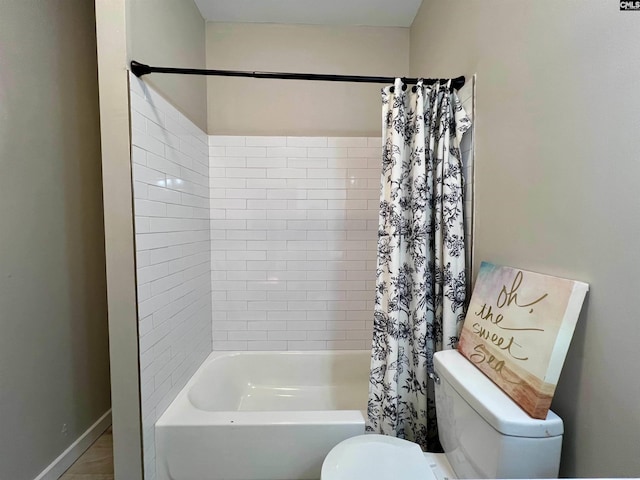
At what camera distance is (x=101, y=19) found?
43.1 inches

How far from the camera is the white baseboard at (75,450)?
1.44m

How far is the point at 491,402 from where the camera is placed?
0.79 m

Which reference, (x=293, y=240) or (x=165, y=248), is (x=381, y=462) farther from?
(x=293, y=240)

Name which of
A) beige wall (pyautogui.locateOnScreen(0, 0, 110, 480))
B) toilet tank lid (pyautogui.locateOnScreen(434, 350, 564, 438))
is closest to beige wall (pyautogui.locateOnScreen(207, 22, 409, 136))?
beige wall (pyautogui.locateOnScreen(0, 0, 110, 480))

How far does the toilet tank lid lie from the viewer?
2.36 feet

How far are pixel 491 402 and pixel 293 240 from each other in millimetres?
1570

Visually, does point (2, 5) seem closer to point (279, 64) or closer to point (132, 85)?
point (132, 85)

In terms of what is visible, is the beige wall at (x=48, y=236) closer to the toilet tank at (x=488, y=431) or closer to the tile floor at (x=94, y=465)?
the tile floor at (x=94, y=465)

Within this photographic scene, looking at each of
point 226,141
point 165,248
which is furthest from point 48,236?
point 226,141

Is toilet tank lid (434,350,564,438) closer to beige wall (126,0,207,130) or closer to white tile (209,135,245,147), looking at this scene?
beige wall (126,0,207,130)

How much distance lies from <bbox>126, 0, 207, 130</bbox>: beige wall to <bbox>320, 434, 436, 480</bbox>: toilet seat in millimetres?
1762

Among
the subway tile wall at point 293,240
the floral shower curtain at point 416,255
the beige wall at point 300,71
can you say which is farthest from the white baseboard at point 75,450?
the beige wall at point 300,71

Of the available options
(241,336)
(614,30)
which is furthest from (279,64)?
(241,336)

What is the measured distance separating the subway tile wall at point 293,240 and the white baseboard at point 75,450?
87 cm
